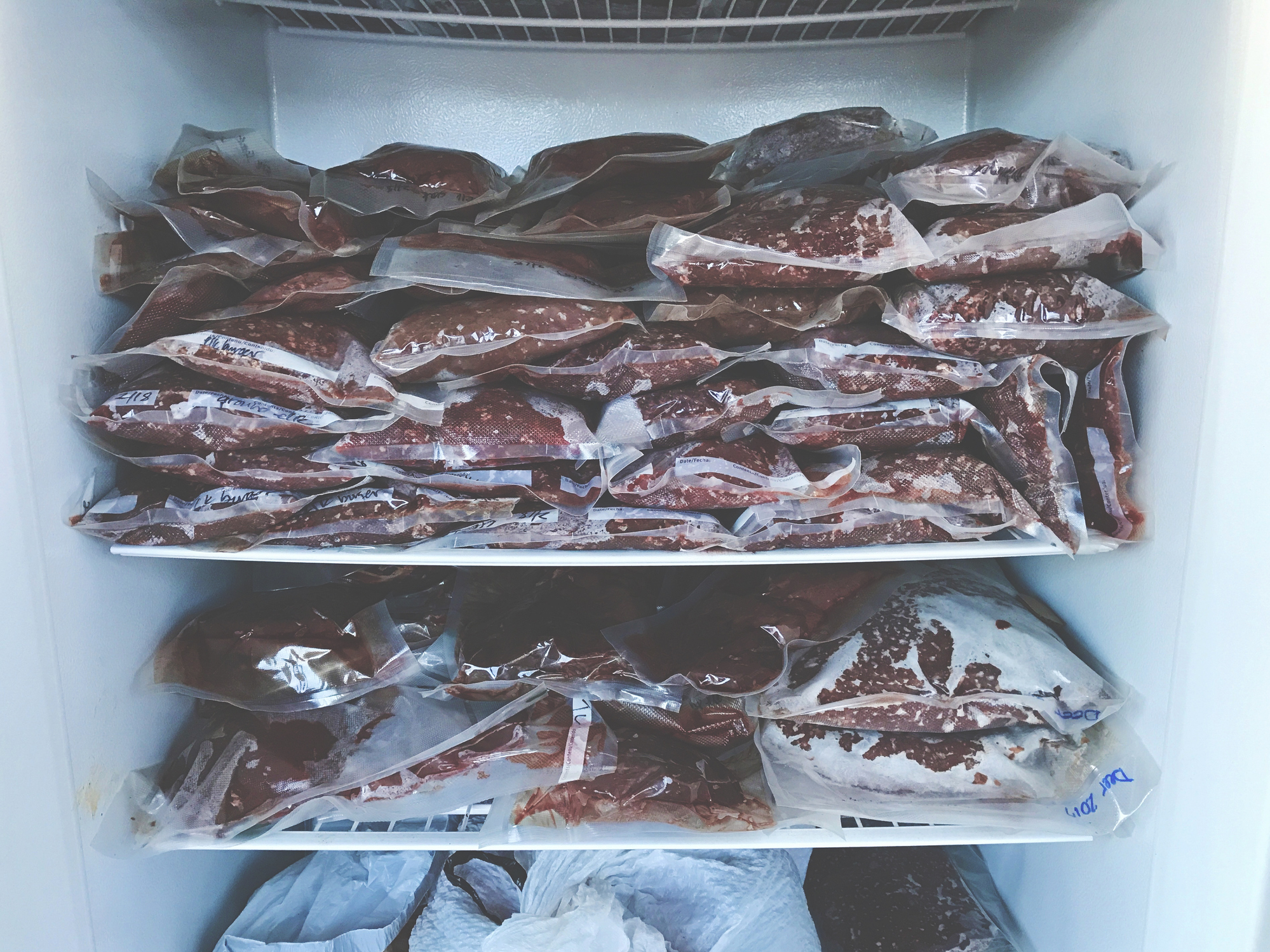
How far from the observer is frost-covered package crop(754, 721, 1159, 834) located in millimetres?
841

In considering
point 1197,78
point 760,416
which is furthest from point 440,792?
point 1197,78

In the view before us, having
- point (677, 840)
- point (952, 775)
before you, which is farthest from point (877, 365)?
point (677, 840)

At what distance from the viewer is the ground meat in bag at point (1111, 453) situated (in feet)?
2.52

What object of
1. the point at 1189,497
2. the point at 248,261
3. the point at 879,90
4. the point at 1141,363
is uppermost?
the point at 879,90

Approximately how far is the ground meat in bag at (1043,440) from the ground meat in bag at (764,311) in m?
0.17

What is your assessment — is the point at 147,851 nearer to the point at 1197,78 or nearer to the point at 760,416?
the point at 760,416

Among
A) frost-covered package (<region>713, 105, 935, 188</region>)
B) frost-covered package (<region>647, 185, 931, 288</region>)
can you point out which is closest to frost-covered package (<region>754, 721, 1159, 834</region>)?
frost-covered package (<region>647, 185, 931, 288</region>)

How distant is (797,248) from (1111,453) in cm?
40

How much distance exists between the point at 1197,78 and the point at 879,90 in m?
0.52

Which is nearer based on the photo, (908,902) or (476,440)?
(476,440)

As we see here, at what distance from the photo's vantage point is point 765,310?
81 cm

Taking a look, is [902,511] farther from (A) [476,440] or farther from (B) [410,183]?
(B) [410,183]

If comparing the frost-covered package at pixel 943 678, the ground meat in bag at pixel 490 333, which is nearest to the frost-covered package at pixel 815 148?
the ground meat in bag at pixel 490 333

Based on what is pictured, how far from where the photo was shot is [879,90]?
1.12 metres
